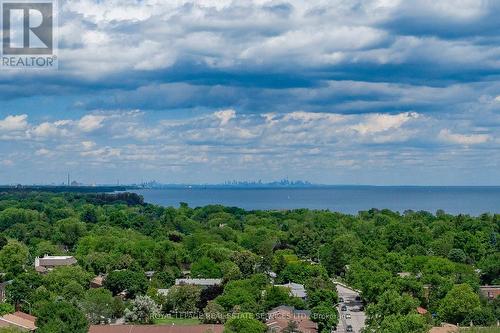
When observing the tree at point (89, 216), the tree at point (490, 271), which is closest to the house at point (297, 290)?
the tree at point (490, 271)

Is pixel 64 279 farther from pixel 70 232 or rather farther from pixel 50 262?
pixel 70 232

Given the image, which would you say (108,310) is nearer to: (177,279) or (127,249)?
(177,279)

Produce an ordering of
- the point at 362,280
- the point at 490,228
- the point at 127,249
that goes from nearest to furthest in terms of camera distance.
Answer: the point at 362,280
the point at 127,249
the point at 490,228

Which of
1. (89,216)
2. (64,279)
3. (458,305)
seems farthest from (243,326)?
(89,216)

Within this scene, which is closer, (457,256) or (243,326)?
(243,326)

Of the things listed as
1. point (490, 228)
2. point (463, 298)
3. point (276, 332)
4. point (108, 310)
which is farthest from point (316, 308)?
point (490, 228)

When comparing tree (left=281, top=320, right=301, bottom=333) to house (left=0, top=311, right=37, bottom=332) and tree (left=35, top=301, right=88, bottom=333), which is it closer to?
tree (left=35, top=301, right=88, bottom=333)
